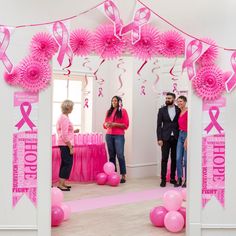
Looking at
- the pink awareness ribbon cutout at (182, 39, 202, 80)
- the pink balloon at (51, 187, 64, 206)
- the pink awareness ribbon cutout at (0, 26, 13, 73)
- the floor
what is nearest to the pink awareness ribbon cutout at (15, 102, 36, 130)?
the pink awareness ribbon cutout at (0, 26, 13, 73)

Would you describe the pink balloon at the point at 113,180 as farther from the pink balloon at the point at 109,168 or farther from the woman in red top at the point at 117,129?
the woman in red top at the point at 117,129

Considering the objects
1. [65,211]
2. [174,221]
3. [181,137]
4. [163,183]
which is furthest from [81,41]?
[163,183]

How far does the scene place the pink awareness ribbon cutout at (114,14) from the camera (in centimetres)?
335

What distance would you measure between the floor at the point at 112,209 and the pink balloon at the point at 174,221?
0.06m

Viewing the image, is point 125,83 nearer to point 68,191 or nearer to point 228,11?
point 68,191

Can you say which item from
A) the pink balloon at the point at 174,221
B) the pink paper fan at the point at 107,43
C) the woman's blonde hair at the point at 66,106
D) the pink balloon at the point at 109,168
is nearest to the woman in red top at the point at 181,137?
the pink balloon at the point at 109,168

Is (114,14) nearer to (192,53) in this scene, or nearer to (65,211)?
(192,53)

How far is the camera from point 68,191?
18.5ft

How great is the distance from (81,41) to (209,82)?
1.17 metres

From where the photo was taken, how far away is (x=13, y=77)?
3.36m

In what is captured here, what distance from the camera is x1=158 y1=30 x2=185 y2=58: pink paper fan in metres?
3.50

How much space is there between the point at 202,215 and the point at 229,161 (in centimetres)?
55

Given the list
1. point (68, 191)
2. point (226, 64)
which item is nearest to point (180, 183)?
point (68, 191)

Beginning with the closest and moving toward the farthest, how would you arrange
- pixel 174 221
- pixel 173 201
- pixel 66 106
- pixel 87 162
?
1. pixel 174 221
2. pixel 173 201
3. pixel 66 106
4. pixel 87 162
